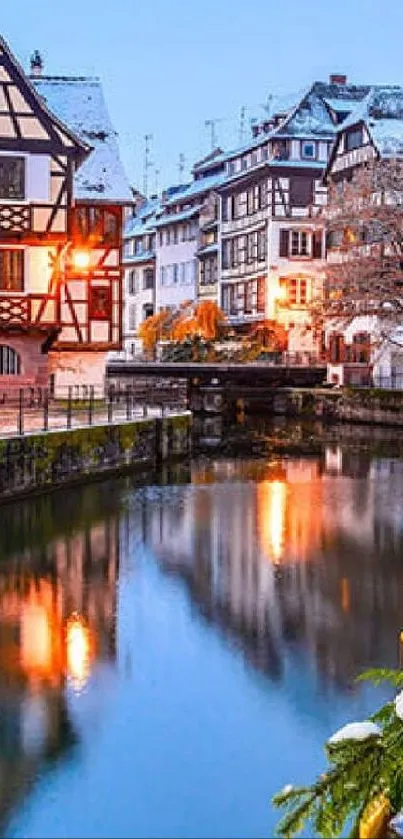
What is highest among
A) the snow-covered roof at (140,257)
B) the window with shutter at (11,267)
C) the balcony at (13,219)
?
the snow-covered roof at (140,257)

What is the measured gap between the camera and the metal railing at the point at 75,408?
2961 cm

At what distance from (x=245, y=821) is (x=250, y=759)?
1419mm

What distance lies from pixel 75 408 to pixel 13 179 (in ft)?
27.2

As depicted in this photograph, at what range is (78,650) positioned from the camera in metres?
14.4

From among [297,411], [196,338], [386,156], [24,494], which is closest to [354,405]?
[297,411]

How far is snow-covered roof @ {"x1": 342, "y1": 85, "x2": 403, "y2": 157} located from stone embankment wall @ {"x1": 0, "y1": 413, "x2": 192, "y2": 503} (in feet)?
73.6

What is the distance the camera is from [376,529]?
78.0ft

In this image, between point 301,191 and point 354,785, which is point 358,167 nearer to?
point 301,191

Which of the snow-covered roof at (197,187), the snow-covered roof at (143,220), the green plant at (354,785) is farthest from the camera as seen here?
the snow-covered roof at (143,220)

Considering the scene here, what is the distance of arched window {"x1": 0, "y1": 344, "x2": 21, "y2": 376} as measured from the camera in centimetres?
3850

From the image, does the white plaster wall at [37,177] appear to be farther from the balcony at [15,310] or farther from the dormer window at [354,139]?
the dormer window at [354,139]

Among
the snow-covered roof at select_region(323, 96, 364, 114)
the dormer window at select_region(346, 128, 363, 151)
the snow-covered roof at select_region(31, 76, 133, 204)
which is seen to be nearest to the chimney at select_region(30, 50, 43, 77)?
the snow-covered roof at select_region(31, 76, 133, 204)

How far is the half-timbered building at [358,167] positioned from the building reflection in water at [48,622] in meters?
30.7

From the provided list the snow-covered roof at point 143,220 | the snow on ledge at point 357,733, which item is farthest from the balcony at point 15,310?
the snow-covered roof at point 143,220
